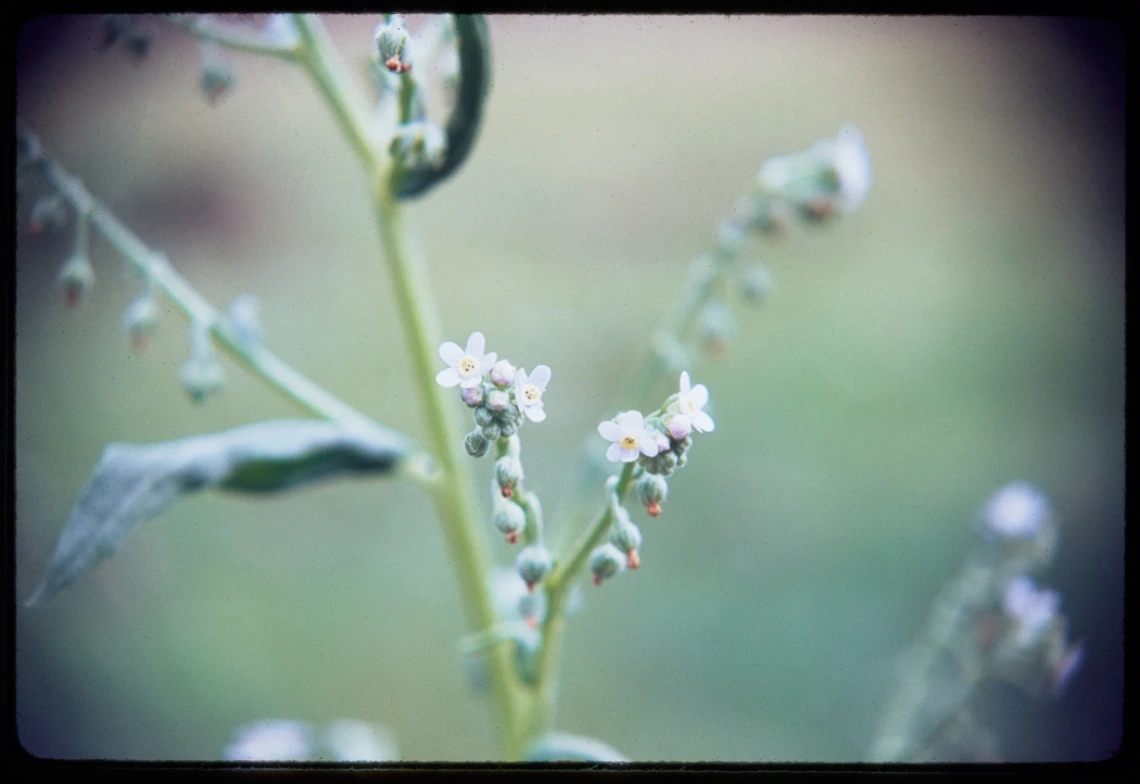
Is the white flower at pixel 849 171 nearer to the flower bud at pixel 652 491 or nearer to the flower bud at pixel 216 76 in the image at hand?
the flower bud at pixel 652 491

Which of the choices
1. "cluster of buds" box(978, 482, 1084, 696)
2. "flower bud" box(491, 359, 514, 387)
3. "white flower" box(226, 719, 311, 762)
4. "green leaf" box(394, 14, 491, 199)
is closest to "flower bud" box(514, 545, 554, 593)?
"flower bud" box(491, 359, 514, 387)

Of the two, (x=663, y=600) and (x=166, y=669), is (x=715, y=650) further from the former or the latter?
(x=166, y=669)

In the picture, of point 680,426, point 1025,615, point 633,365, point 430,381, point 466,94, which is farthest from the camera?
point 633,365

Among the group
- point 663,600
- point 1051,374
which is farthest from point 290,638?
point 1051,374

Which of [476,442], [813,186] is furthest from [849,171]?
[476,442]

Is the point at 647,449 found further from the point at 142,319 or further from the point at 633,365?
the point at 633,365

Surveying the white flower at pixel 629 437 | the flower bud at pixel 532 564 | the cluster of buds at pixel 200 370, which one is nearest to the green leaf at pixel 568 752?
the flower bud at pixel 532 564
